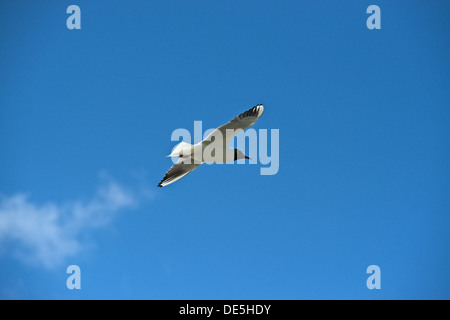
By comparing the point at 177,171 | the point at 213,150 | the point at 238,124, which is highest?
the point at 238,124

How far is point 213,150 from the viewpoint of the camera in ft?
18.6

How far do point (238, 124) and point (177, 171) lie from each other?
1355 mm

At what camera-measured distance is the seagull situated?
510 centimetres

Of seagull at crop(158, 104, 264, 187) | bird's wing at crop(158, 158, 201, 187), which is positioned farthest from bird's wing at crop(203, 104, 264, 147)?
bird's wing at crop(158, 158, 201, 187)

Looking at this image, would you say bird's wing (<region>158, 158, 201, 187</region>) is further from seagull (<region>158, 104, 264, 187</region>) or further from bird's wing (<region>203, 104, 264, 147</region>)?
bird's wing (<region>203, 104, 264, 147</region>)

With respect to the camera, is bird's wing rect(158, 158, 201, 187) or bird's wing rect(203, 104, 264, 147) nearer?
bird's wing rect(203, 104, 264, 147)

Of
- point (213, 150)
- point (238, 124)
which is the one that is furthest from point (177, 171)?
point (238, 124)

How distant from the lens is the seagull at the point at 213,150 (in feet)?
16.7

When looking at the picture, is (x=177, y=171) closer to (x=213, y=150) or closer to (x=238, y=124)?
(x=213, y=150)

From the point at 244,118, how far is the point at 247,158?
3.56 ft

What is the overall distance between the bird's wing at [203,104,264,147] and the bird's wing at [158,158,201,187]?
66 cm
